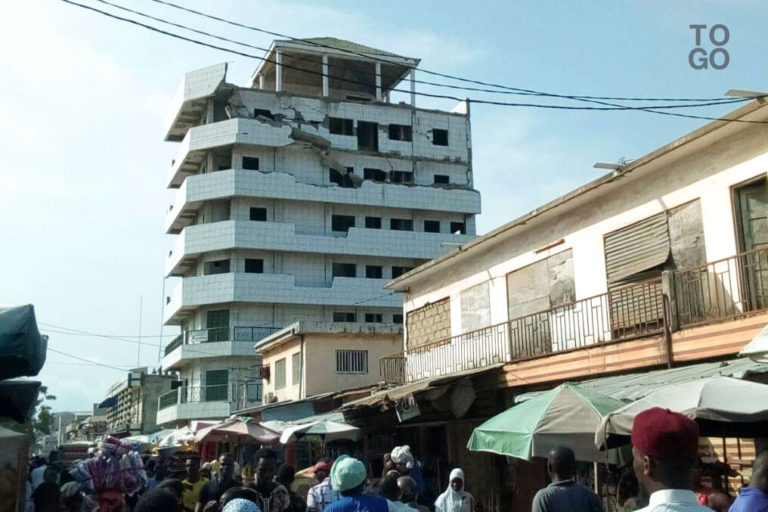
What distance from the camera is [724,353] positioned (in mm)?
12172

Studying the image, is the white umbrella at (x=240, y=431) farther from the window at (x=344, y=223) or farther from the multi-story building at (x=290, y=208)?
the window at (x=344, y=223)

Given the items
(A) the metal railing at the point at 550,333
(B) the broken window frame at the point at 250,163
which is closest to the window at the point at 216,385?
(B) the broken window frame at the point at 250,163

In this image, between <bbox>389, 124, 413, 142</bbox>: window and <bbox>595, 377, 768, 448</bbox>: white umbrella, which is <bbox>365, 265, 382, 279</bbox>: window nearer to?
<bbox>389, 124, 413, 142</bbox>: window

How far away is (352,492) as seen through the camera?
598cm

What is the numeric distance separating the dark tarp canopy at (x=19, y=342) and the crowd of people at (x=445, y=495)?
1100 millimetres

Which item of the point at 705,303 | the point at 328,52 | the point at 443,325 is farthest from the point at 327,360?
the point at 328,52

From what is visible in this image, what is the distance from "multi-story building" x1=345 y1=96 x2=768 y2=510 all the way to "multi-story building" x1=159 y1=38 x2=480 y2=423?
29.2 metres

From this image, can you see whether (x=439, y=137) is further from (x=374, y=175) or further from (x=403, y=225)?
(x=403, y=225)

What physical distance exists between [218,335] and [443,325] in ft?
104

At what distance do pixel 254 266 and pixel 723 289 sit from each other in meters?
42.6

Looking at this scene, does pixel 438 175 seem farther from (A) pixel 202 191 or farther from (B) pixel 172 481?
(B) pixel 172 481

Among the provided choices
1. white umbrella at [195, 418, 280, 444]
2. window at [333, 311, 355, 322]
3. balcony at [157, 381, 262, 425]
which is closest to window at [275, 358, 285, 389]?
balcony at [157, 381, 262, 425]

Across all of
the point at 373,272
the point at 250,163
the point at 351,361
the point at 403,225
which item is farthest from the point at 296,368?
the point at 403,225

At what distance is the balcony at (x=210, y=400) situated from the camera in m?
48.4
